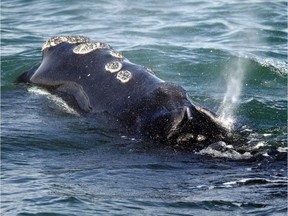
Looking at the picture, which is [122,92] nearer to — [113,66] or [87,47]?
[113,66]

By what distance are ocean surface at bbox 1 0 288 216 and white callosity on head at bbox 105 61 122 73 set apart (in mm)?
678

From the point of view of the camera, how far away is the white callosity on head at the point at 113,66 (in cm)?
970

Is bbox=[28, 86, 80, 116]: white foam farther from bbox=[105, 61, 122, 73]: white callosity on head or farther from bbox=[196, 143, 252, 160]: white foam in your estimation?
bbox=[196, 143, 252, 160]: white foam

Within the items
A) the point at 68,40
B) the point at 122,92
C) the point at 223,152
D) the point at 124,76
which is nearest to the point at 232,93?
the point at 68,40

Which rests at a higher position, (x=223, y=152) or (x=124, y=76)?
(x=124, y=76)

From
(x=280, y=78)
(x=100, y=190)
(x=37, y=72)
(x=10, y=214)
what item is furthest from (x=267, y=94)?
(x=10, y=214)

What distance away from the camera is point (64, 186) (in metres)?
7.83

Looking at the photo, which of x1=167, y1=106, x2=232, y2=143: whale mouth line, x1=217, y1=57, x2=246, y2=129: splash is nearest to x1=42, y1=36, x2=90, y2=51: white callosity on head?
x1=217, y1=57, x2=246, y2=129: splash

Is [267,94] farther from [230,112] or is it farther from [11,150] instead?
[11,150]

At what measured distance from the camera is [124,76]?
31.1 ft

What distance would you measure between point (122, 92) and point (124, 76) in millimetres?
273

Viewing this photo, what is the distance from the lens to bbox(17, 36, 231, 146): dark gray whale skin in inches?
335

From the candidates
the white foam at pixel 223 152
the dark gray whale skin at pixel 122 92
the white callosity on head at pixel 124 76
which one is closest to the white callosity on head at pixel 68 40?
the dark gray whale skin at pixel 122 92

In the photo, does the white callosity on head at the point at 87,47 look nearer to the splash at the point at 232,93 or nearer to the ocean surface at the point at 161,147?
the ocean surface at the point at 161,147
